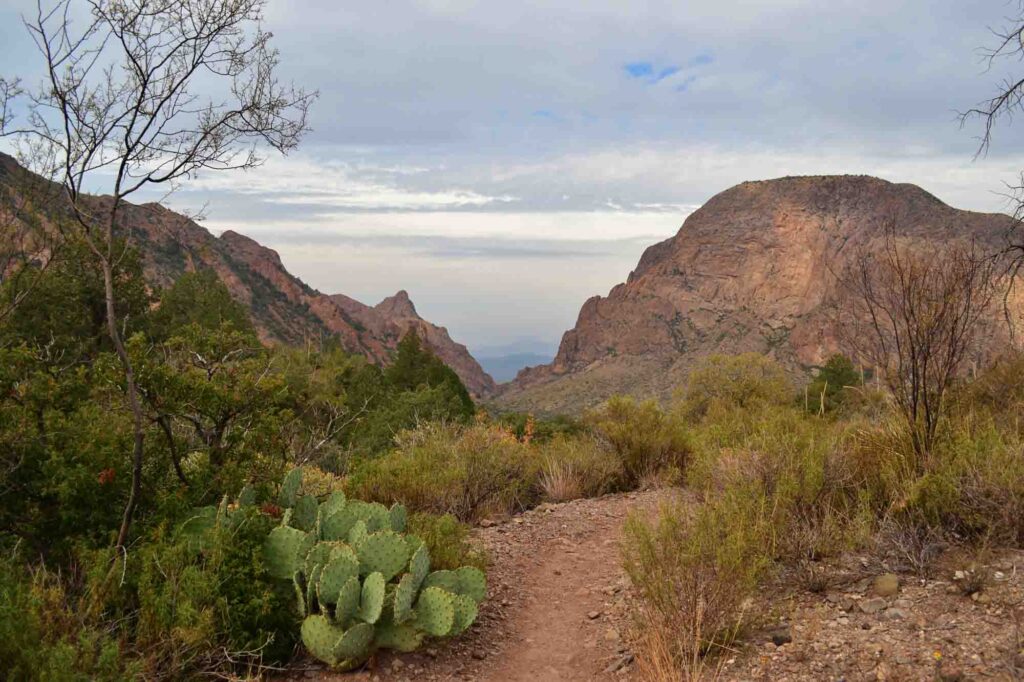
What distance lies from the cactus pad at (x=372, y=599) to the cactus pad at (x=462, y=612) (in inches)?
22.6

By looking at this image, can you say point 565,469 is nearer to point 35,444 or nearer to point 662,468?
point 662,468

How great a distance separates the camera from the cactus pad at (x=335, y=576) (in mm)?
4996

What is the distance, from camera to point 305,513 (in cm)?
609

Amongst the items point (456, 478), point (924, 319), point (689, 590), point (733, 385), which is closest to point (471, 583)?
point (689, 590)

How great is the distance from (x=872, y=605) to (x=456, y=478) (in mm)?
4611

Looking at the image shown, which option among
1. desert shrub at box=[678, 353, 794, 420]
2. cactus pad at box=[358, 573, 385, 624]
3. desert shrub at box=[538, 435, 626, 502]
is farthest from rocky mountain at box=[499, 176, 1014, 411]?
cactus pad at box=[358, 573, 385, 624]

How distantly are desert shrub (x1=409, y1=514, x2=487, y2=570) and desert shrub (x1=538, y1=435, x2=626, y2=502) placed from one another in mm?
3249

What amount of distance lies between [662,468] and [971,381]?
4.22 metres

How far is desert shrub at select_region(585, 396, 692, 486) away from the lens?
35.8 feet

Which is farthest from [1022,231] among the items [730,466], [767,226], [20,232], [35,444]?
[767,226]

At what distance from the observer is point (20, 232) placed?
728cm

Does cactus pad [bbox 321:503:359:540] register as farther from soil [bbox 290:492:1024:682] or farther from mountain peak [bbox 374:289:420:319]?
mountain peak [bbox 374:289:420:319]

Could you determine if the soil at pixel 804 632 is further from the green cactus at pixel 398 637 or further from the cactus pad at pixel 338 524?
the cactus pad at pixel 338 524

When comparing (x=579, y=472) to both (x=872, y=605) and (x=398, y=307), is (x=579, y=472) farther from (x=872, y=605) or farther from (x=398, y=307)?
(x=398, y=307)
